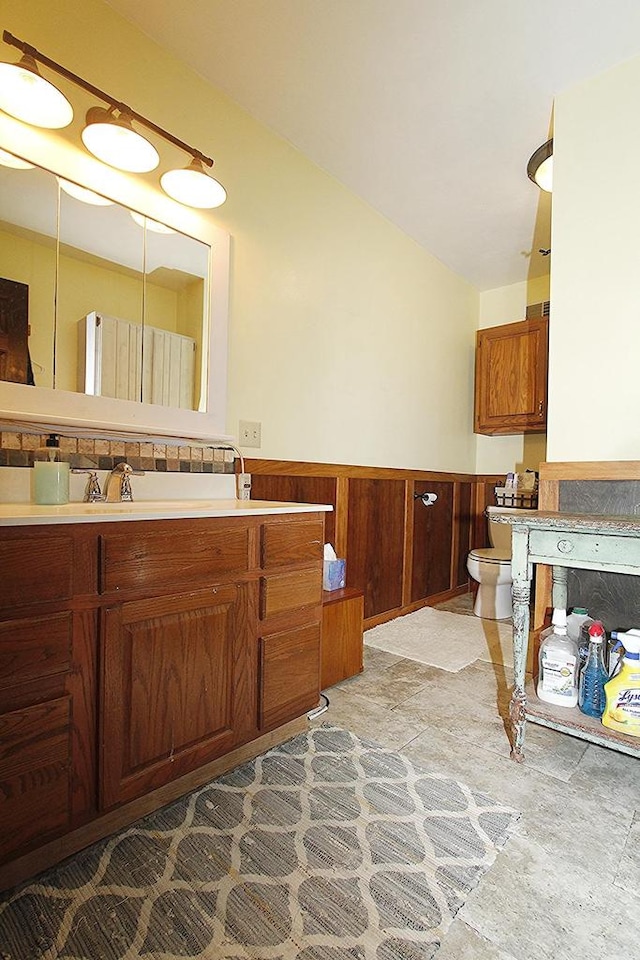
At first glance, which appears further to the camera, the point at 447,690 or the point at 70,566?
the point at 447,690

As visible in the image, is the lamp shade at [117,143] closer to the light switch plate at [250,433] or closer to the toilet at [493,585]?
the light switch plate at [250,433]

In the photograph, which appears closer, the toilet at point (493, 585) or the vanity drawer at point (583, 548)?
the vanity drawer at point (583, 548)

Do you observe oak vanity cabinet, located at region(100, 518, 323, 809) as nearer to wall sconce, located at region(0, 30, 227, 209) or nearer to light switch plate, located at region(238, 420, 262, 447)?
light switch plate, located at region(238, 420, 262, 447)

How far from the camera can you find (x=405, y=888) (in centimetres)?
104

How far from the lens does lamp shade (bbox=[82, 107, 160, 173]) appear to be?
4.97ft

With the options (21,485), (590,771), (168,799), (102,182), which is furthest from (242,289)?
(590,771)

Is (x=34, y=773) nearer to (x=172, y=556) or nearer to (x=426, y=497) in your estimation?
(x=172, y=556)

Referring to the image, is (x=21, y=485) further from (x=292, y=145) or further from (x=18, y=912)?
(x=292, y=145)

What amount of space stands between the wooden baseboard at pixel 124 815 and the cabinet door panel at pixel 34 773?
0.07 meters

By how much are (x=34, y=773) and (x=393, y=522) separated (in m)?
2.26

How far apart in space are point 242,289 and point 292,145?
82 centimetres

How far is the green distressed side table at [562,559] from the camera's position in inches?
55.0

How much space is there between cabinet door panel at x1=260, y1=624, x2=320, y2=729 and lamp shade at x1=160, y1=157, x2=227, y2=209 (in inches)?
63.3

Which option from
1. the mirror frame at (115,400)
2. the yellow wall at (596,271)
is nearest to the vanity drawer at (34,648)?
the mirror frame at (115,400)
